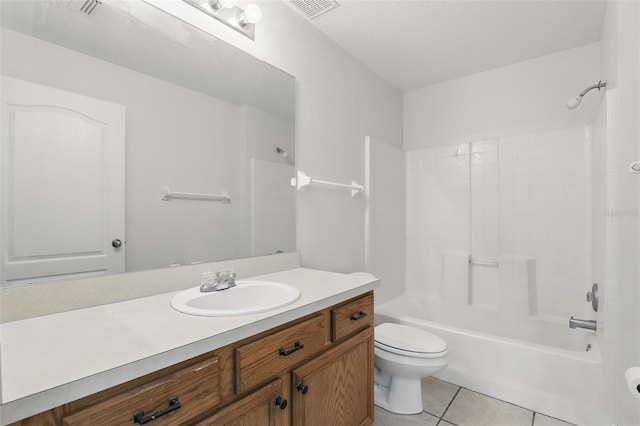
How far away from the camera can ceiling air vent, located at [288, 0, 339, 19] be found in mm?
1839

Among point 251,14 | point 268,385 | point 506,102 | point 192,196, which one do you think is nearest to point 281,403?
point 268,385

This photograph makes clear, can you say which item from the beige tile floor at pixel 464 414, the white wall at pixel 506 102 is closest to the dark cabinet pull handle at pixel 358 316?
the beige tile floor at pixel 464 414

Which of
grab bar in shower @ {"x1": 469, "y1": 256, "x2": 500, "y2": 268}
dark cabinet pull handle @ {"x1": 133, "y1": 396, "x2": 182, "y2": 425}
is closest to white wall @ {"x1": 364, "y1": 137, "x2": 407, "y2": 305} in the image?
grab bar in shower @ {"x1": 469, "y1": 256, "x2": 500, "y2": 268}

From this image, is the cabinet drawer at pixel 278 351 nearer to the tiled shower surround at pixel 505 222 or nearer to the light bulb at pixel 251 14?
the light bulb at pixel 251 14

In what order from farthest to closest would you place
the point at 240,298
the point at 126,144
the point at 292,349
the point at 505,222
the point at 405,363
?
the point at 505,222
the point at 405,363
the point at 240,298
the point at 126,144
the point at 292,349

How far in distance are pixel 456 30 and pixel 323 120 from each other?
1.08 metres

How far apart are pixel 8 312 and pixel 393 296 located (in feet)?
8.34

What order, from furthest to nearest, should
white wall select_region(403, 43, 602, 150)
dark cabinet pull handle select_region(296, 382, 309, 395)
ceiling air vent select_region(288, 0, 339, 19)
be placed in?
white wall select_region(403, 43, 602, 150), ceiling air vent select_region(288, 0, 339, 19), dark cabinet pull handle select_region(296, 382, 309, 395)

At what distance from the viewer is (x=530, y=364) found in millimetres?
1891

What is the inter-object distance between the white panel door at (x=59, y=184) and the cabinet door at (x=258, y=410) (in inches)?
26.1

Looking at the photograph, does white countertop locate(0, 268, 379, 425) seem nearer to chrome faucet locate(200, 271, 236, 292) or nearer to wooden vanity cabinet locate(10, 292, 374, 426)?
wooden vanity cabinet locate(10, 292, 374, 426)

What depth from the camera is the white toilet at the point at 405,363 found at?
5.68 ft

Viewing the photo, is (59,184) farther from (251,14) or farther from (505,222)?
(505,222)

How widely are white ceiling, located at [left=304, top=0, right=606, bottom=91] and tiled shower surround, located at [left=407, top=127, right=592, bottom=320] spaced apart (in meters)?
0.66
